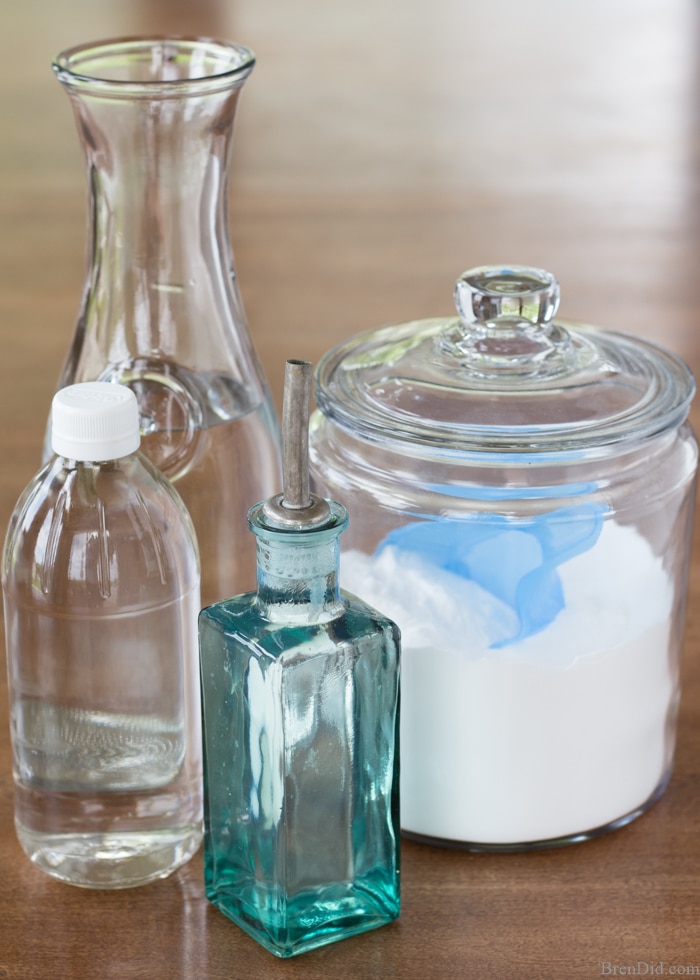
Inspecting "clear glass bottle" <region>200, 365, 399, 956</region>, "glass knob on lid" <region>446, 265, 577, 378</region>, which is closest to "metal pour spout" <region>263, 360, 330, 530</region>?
"clear glass bottle" <region>200, 365, 399, 956</region>

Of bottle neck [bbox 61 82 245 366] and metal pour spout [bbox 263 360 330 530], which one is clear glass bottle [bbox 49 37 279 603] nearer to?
bottle neck [bbox 61 82 245 366]

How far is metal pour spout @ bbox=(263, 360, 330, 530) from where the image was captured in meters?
0.48

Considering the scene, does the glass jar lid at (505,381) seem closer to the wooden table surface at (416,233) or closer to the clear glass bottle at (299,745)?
the clear glass bottle at (299,745)

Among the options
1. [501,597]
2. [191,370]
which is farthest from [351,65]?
[501,597]

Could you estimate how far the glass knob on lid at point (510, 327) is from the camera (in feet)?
1.86

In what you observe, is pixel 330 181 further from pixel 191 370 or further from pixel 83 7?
pixel 191 370

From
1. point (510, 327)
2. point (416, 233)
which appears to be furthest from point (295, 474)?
point (416, 233)

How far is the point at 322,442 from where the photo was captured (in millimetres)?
593

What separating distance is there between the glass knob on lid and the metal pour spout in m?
0.10

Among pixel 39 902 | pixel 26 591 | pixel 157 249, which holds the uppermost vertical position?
pixel 157 249

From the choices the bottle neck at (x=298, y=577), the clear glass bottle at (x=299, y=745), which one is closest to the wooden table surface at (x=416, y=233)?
the clear glass bottle at (x=299, y=745)

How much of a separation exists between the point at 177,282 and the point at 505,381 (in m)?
0.14

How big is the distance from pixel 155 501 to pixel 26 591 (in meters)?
0.06

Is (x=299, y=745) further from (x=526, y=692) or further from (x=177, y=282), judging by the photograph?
(x=177, y=282)
